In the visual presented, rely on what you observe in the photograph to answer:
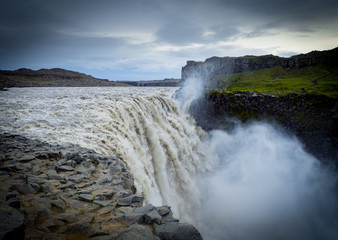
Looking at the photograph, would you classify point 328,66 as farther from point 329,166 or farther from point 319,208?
point 319,208

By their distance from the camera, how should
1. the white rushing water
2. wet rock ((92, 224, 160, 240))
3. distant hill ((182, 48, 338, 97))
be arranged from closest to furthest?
wet rock ((92, 224, 160, 240)), the white rushing water, distant hill ((182, 48, 338, 97))

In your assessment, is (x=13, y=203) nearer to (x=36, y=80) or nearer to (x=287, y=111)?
(x=287, y=111)

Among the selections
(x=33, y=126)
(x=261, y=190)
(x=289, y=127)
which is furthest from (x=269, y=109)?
(x=33, y=126)

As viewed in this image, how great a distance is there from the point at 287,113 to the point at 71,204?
5071 cm

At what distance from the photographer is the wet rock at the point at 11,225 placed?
3254 mm

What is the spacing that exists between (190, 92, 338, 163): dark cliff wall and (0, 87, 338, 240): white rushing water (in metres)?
2.89

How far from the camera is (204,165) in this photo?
116 feet

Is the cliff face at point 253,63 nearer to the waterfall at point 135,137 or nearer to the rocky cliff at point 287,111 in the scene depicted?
the rocky cliff at point 287,111

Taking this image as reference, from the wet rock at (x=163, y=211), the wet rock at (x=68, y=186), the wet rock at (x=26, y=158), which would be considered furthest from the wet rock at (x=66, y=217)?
the wet rock at (x=26, y=158)

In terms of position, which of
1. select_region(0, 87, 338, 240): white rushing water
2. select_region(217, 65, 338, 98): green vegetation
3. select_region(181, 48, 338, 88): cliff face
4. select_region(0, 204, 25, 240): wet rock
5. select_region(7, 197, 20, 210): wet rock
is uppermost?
select_region(181, 48, 338, 88): cliff face

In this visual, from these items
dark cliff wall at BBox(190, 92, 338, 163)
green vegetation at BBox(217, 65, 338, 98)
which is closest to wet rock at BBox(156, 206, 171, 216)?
dark cliff wall at BBox(190, 92, 338, 163)

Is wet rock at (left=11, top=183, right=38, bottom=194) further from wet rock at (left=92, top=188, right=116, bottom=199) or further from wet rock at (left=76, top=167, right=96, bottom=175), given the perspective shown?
wet rock at (left=76, top=167, right=96, bottom=175)

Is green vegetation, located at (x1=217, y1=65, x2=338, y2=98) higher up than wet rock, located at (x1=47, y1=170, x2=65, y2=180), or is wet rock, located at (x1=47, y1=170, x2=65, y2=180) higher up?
green vegetation, located at (x1=217, y1=65, x2=338, y2=98)

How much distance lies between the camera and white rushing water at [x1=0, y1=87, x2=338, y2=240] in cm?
1619
